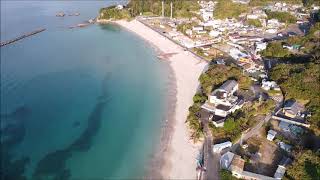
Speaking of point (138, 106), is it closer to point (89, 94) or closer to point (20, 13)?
point (89, 94)

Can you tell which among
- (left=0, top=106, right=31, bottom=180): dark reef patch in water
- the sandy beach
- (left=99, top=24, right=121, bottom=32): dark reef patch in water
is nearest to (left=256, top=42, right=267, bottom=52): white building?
the sandy beach

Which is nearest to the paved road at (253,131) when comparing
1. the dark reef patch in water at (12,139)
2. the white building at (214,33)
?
the dark reef patch in water at (12,139)

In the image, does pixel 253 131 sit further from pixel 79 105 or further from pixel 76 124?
pixel 79 105

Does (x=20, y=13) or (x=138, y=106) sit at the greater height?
(x=20, y=13)

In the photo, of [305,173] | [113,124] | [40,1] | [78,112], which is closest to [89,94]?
[78,112]

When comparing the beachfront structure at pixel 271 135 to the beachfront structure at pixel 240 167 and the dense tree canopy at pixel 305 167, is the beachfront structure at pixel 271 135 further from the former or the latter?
the dense tree canopy at pixel 305 167

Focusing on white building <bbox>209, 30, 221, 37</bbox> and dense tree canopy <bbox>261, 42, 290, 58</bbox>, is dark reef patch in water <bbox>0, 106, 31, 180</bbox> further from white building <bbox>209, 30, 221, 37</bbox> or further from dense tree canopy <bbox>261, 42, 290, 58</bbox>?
white building <bbox>209, 30, 221, 37</bbox>

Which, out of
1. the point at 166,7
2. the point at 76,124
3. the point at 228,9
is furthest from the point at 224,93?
the point at 166,7
